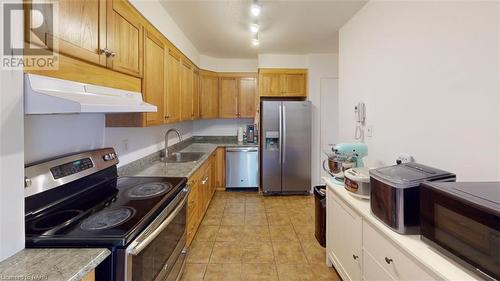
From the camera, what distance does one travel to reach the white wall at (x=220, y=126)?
209 inches

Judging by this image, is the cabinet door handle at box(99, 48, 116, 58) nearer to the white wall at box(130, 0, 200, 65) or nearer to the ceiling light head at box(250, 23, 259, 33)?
the white wall at box(130, 0, 200, 65)

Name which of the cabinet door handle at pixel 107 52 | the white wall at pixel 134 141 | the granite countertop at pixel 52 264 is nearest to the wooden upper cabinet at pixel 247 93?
the white wall at pixel 134 141

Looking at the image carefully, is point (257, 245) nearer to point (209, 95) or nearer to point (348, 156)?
point (348, 156)

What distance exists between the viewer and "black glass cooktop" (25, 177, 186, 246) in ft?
3.65

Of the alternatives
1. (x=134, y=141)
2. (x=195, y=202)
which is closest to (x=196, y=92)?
(x=134, y=141)

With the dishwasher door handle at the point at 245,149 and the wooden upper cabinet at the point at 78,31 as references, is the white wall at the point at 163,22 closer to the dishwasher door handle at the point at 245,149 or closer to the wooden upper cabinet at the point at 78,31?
the wooden upper cabinet at the point at 78,31

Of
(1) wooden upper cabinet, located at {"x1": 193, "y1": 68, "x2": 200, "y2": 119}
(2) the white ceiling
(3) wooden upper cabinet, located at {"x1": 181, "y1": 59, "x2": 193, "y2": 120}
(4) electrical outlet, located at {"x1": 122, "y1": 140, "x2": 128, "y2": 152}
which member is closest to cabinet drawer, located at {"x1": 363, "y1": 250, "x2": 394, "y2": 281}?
(4) electrical outlet, located at {"x1": 122, "y1": 140, "x2": 128, "y2": 152}

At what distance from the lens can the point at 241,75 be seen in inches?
198

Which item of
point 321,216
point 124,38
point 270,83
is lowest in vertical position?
point 321,216

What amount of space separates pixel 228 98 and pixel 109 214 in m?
3.82

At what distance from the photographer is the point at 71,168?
61.5 inches

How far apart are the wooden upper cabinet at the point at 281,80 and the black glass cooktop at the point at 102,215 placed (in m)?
3.08

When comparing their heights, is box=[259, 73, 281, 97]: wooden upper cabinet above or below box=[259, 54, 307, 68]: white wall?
below

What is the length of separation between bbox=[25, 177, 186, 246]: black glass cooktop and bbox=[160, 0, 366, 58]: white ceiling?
191cm
